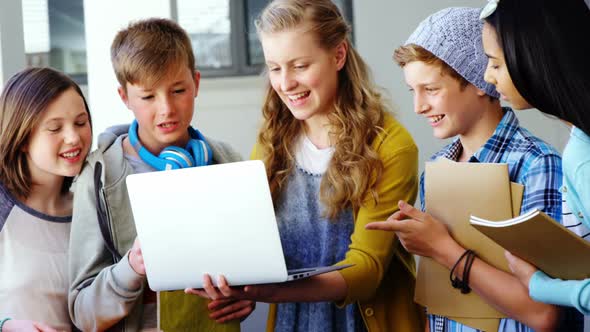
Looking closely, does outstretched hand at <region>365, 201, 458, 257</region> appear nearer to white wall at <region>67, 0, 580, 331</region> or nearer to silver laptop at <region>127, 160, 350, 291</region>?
silver laptop at <region>127, 160, 350, 291</region>

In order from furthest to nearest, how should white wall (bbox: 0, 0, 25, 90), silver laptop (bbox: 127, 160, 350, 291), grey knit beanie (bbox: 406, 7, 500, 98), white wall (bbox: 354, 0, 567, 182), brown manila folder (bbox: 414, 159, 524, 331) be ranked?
white wall (bbox: 354, 0, 567, 182)
white wall (bbox: 0, 0, 25, 90)
grey knit beanie (bbox: 406, 7, 500, 98)
brown manila folder (bbox: 414, 159, 524, 331)
silver laptop (bbox: 127, 160, 350, 291)

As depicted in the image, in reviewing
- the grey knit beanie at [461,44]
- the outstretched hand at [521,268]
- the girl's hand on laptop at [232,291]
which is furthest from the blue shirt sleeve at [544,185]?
the girl's hand on laptop at [232,291]

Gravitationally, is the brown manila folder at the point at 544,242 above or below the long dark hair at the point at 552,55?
below

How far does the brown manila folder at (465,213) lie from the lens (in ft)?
5.07

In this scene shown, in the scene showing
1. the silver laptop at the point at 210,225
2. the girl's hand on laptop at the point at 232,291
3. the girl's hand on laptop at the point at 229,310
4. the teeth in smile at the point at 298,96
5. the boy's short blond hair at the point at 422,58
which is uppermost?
the boy's short blond hair at the point at 422,58

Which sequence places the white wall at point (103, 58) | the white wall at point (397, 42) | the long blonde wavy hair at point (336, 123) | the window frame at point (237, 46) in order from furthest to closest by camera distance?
the window frame at point (237, 46) → the white wall at point (397, 42) → the white wall at point (103, 58) → the long blonde wavy hair at point (336, 123)

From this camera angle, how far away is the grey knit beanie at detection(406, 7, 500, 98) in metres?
1.65

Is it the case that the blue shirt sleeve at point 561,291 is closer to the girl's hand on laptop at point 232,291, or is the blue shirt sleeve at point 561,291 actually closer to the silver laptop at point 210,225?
the silver laptop at point 210,225

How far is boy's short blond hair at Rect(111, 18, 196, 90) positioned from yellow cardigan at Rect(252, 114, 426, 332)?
538 mm

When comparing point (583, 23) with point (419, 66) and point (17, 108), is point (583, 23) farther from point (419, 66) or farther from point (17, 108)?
point (17, 108)

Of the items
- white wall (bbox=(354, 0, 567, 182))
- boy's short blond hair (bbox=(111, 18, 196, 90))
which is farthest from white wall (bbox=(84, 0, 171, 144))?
boy's short blond hair (bbox=(111, 18, 196, 90))

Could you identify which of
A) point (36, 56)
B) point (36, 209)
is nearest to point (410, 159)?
point (36, 209)

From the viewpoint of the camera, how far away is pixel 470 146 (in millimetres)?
1683

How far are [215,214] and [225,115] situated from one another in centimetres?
425
